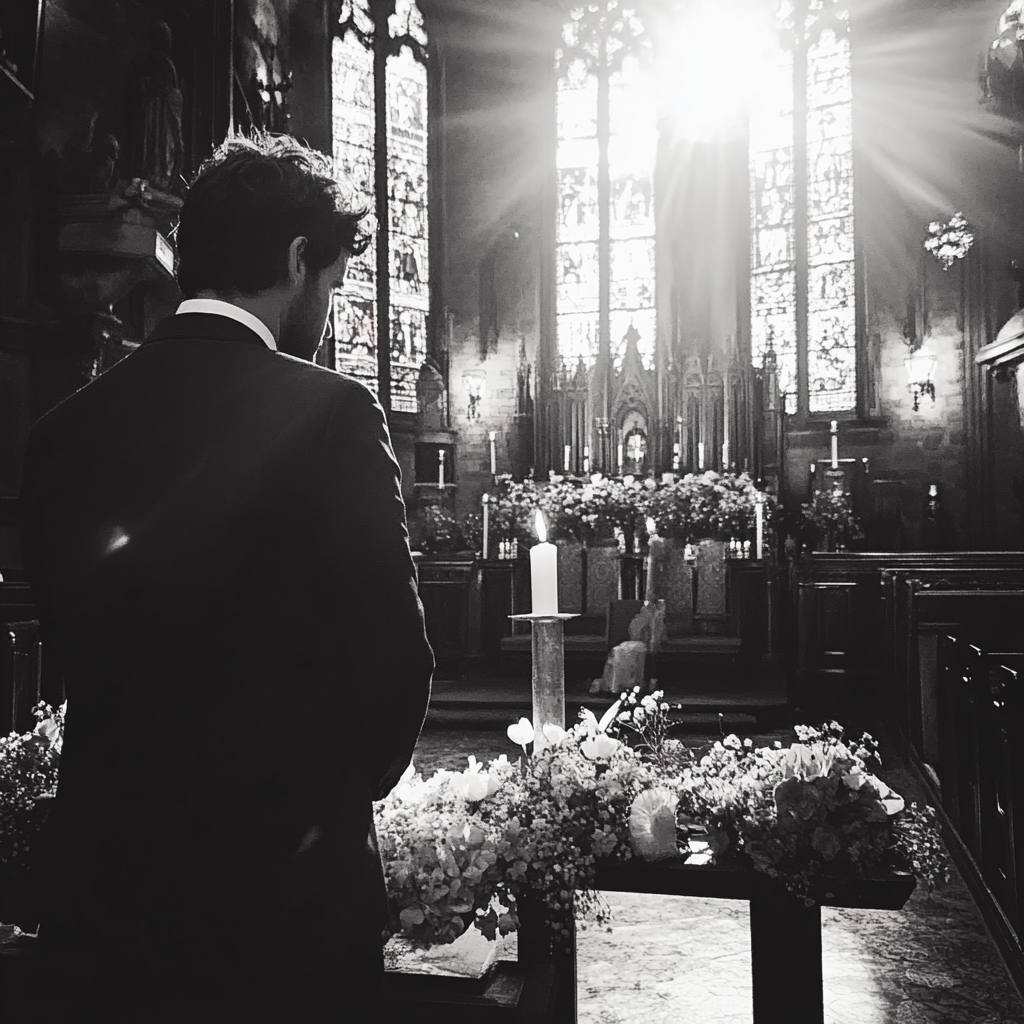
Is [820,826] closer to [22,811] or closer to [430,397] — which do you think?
[22,811]

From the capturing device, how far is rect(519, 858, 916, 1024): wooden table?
163 centimetres

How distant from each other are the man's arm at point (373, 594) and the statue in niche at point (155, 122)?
19.8ft

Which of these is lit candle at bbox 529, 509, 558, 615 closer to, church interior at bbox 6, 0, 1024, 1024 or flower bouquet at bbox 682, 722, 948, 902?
flower bouquet at bbox 682, 722, 948, 902

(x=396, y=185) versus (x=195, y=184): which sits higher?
(x=396, y=185)

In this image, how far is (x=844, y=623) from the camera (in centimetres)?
723

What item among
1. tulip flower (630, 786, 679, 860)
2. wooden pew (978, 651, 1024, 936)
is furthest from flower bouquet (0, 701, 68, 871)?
wooden pew (978, 651, 1024, 936)

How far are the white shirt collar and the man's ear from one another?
0.21 feet

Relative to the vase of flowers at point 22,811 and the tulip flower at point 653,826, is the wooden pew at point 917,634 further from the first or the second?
the vase of flowers at point 22,811

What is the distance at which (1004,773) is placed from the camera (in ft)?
9.07

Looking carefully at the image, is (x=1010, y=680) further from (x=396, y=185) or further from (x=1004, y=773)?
(x=396, y=185)

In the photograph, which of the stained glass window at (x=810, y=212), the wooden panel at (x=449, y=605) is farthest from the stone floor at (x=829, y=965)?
the stained glass window at (x=810, y=212)

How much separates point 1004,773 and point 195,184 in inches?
107

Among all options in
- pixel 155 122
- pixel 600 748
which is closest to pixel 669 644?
pixel 155 122

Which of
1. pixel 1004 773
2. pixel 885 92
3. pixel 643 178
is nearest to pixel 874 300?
pixel 885 92
